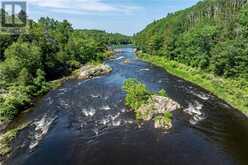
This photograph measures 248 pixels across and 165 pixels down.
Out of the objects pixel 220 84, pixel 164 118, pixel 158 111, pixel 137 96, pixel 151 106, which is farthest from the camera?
pixel 220 84

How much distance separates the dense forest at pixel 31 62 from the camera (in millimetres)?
63188

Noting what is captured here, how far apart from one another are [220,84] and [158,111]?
86.2 ft

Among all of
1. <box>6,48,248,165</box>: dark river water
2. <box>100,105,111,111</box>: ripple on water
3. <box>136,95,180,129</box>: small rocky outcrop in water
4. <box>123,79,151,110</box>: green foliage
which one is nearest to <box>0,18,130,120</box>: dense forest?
<box>6,48,248,165</box>: dark river water

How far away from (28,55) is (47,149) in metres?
43.5

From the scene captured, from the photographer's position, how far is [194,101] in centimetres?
6506

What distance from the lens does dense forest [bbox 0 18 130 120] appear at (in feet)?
207

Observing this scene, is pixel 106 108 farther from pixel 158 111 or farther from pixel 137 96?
pixel 158 111

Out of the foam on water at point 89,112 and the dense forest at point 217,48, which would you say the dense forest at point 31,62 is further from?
the dense forest at point 217,48

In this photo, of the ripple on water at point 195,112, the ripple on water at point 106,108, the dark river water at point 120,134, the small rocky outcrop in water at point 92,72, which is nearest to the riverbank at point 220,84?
the dark river water at point 120,134

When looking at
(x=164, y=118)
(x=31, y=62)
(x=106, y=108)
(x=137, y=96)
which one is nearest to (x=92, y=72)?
(x=31, y=62)

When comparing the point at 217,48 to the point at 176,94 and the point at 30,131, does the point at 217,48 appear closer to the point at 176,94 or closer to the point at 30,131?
the point at 176,94

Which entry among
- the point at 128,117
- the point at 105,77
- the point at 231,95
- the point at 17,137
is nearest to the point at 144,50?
the point at 105,77

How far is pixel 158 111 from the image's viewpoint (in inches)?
2148

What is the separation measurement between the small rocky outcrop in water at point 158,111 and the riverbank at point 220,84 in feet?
41.3
